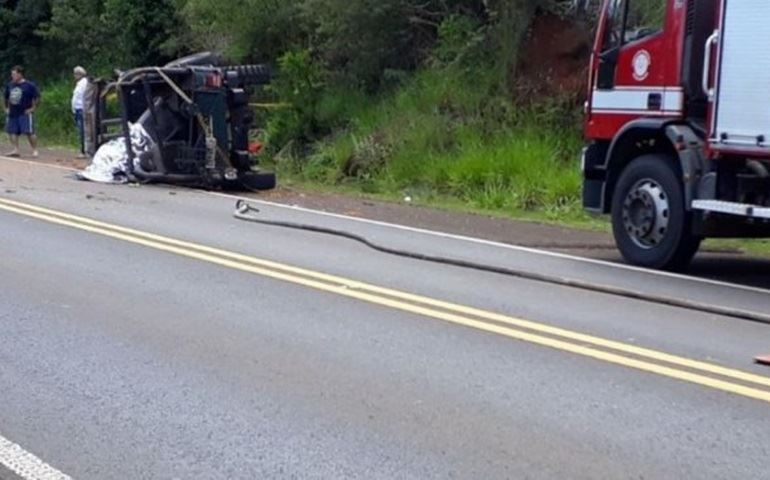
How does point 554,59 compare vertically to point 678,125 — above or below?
above

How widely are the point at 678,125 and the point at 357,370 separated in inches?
225

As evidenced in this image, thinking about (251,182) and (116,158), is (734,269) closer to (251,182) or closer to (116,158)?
(251,182)

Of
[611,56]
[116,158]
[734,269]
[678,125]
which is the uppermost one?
[611,56]

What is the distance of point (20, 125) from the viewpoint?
26.7 m

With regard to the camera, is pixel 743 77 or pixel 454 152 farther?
pixel 454 152

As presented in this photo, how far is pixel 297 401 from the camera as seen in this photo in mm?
7141

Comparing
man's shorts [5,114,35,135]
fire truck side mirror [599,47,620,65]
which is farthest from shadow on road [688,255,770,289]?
man's shorts [5,114,35,135]

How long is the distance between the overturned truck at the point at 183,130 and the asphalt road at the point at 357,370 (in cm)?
711

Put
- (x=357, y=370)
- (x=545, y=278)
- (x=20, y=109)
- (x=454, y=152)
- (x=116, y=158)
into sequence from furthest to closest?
(x=20, y=109) < (x=454, y=152) < (x=116, y=158) < (x=545, y=278) < (x=357, y=370)

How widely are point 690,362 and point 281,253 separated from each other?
17.5ft

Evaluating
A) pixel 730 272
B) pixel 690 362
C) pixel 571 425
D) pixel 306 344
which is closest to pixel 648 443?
pixel 571 425

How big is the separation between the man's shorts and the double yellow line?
44.8ft

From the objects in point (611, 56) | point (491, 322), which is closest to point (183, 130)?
point (611, 56)

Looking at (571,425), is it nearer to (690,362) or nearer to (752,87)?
(690,362)
